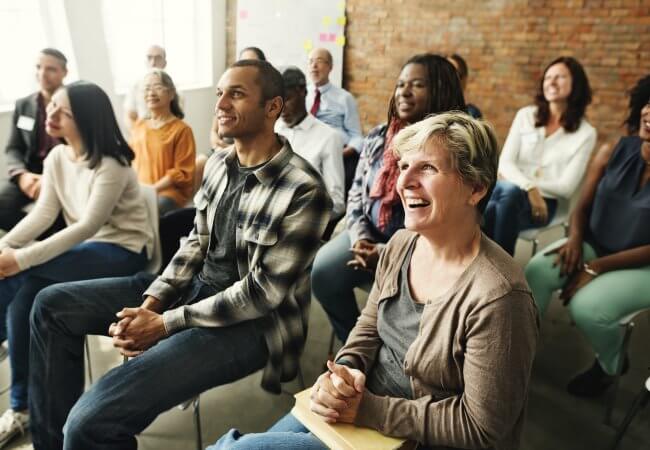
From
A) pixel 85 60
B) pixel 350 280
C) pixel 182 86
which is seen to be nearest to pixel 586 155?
pixel 350 280

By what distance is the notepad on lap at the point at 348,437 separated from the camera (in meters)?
1.01

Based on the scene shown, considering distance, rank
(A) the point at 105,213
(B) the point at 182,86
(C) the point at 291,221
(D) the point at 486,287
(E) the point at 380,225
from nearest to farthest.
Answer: (D) the point at 486,287
(C) the point at 291,221
(A) the point at 105,213
(E) the point at 380,225
(B) the point at 182,86

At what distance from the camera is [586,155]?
9.23 feet

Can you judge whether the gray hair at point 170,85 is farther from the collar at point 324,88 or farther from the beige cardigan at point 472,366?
the beige cardigan at point 472,366

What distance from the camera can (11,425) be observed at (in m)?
1.82

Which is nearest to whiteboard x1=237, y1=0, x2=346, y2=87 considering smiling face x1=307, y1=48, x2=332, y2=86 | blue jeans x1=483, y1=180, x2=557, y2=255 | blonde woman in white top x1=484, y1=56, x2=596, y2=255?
smiling face x1=307, y1=48, x2=332, y2=86

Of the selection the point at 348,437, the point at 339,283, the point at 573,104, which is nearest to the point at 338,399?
the point at 348,437

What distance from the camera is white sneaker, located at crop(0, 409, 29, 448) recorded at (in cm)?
180

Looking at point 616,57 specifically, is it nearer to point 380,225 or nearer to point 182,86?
point 380,225

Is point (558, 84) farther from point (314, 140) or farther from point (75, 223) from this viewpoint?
point (75, 223)

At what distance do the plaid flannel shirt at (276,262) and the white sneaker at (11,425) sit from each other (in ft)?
2.66

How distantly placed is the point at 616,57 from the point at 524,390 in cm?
468

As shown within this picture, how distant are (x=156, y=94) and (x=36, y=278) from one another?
135 centimetres

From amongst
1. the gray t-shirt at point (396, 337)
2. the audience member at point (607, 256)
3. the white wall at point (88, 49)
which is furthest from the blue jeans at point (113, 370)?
the white wall at point (88, 49)
